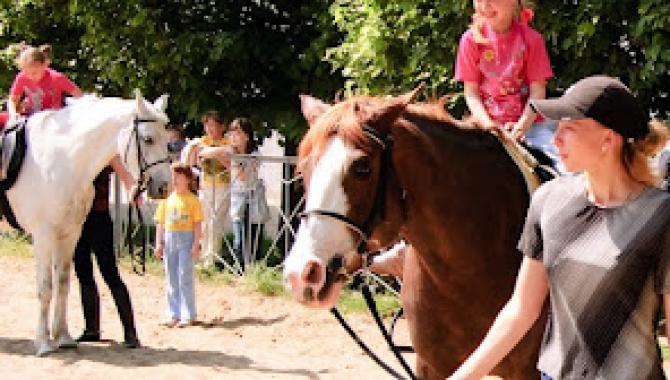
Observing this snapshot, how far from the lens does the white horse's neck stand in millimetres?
9242

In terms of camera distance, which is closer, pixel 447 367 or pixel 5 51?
pixel 447 367

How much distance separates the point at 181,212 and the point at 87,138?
5.16 feet

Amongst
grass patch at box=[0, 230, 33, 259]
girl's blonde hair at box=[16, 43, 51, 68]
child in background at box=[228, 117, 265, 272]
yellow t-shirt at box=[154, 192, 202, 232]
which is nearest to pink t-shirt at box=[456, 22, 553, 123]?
girl's blonde hair at box=[16, 43, 51, 68]

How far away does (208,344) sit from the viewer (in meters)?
9.89

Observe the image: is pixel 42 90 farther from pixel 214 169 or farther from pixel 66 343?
pixel 214 169

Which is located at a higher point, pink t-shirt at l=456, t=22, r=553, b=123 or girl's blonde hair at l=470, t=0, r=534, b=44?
girl's blonde hair at l=470, t=0, r=534, b=44

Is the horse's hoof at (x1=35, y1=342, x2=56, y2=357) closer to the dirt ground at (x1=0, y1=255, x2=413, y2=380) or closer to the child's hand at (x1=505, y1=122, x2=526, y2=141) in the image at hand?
the dirt ground at (x1=0, y1=255, x2=413, y2=380)

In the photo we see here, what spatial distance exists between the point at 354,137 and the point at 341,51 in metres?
7.35

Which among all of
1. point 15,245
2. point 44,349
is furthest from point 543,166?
point 15,245

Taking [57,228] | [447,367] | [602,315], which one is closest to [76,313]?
[57,228]

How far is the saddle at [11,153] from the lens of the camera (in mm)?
9406

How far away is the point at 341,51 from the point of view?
37.4 ft

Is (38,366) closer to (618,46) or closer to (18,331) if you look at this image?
(18,331)

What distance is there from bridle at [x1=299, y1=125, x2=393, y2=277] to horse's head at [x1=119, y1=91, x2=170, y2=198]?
5.11 m
